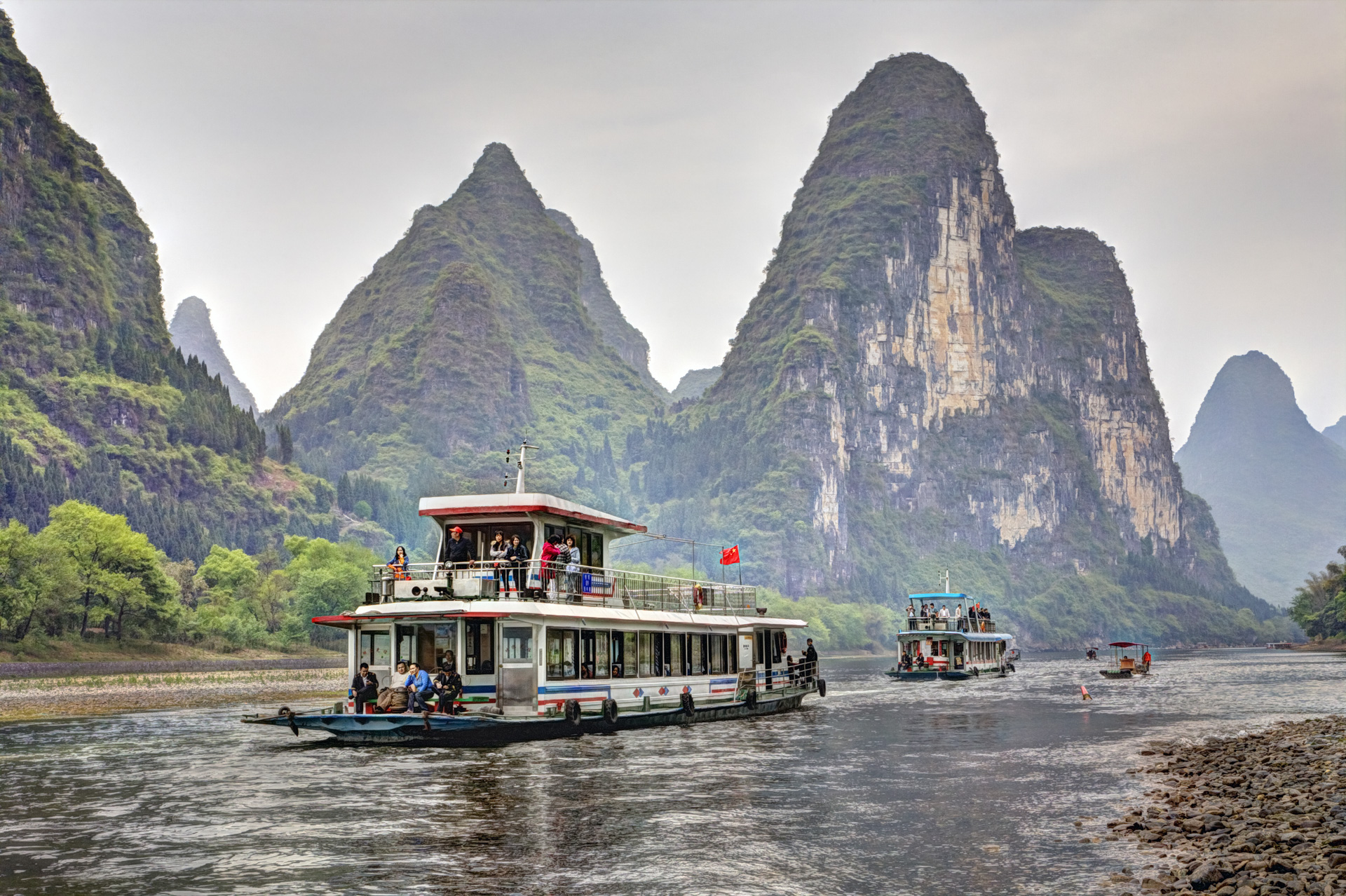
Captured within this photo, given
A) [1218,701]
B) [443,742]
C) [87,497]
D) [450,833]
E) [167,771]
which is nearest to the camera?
[450,833]

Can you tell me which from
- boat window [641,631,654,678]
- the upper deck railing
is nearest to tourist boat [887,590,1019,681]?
boat window [641,631,654,678]

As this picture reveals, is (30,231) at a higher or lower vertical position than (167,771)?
higher

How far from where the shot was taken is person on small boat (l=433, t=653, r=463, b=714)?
35438mm

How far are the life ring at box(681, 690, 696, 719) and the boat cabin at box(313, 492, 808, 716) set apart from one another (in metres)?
0.46

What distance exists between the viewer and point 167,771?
32.6 metres

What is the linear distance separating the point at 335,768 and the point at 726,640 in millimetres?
21434

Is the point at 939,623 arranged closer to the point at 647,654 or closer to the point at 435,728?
the point at 647,654

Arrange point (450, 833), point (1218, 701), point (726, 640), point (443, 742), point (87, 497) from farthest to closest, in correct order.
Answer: point (87, 497), point (1218, 701), point (726, 640), point (443, 742), point (450, 833)

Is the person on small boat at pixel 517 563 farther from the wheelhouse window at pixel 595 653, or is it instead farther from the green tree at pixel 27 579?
the green tree at pixel 27 579

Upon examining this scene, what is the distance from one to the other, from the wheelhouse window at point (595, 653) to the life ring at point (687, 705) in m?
4.11

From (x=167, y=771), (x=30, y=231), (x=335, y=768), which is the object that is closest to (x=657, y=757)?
(x=335, y=768)

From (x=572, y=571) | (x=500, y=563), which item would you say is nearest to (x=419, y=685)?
(x=500, y=563)

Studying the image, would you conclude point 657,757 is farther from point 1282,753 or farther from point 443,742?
point 1282,753

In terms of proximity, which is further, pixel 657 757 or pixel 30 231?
pixel 30 231
